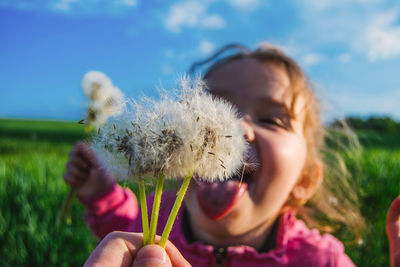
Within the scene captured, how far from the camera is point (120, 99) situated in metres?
0.83

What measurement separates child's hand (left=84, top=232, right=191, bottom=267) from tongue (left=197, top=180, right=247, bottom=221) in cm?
74

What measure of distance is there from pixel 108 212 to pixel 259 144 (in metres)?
1.40

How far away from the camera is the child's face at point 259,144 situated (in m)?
1.76

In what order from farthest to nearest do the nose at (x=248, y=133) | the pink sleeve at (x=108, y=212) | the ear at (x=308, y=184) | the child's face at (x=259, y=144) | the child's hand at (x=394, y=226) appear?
the pink sleeve at (x=108, y=212) < the ear at (x=308, y=184) < the child's face at (x=259, y=144) < the nose at (x=248, y=133) < the child's hand at (x=394, y=226)

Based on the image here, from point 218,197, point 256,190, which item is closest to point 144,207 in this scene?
point 218,197

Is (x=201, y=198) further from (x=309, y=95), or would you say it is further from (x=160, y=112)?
(x=309, y=95)

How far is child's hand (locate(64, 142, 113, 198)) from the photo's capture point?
7.87 feet

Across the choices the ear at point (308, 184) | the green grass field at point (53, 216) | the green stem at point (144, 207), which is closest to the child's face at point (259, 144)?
the ear at point (308, 184)

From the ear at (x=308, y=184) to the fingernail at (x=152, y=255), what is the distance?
1855mm

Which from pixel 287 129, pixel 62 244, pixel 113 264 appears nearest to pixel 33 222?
pixel 62 244

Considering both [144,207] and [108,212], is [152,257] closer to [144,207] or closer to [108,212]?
[144,207]

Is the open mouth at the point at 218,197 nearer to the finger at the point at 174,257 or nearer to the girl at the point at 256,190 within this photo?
the girl at the point at 256,190

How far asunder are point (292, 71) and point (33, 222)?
2473 millimetres

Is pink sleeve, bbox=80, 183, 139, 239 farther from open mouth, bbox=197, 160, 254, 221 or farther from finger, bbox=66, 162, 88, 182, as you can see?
open mouth, bbox=197, 160, 254, 221
